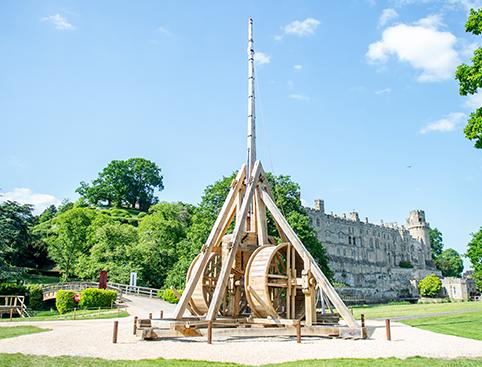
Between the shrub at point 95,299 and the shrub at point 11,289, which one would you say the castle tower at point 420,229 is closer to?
the shrub at point 95,299

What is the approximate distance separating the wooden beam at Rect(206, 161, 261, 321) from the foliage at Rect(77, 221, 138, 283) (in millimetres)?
33150

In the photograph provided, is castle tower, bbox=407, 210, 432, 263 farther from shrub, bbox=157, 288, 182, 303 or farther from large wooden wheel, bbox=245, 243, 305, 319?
large wooden wheel, bbox=245, 243, 305, 319

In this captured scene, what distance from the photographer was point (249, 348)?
11211mm

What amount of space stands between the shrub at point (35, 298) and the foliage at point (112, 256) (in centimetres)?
738

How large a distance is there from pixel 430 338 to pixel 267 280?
5.26 metres

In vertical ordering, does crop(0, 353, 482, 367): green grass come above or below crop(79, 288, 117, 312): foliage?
below

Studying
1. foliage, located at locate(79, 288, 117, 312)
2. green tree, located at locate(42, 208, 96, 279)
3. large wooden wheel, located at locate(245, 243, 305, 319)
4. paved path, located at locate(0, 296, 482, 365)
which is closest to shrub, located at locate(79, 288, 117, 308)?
foliage, located at locate(79, 288, 117, 312)

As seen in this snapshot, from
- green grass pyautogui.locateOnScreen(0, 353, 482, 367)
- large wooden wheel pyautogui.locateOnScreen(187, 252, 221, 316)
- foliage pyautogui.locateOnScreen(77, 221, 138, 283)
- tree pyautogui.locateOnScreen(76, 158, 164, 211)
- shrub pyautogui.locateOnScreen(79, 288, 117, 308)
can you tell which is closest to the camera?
green grass pyautogui.locateOnScreen(0, 353, 482, 367)

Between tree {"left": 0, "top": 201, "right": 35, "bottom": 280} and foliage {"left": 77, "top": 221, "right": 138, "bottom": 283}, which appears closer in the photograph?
foliage {"left": 77, "top": 221, "right": 138, "bottom": 283}

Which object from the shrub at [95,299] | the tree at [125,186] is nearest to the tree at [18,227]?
the shrub at [95,299]

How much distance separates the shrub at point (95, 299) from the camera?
33281 millimetres

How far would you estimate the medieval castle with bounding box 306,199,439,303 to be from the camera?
3361 inches

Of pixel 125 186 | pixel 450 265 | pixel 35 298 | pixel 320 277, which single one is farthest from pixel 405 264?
pixel 320 277

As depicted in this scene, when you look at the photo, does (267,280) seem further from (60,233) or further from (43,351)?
(60,233)
